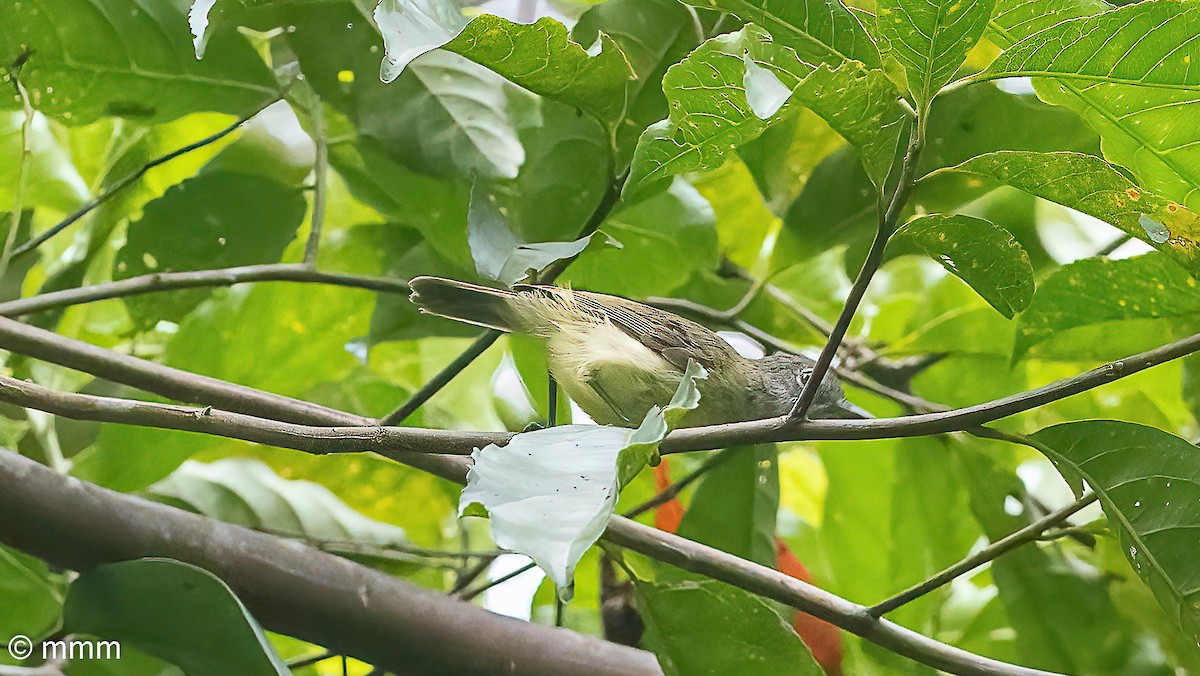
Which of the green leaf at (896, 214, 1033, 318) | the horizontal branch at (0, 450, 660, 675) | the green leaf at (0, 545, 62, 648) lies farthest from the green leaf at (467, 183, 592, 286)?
the green leaf at (0, 545, 62, 648)

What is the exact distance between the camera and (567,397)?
4.17 feet

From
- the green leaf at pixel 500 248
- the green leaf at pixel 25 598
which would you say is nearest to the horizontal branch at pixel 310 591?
the green leaf at pixel 25 598

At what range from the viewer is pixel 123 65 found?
114 cm

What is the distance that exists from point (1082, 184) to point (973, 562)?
39cm

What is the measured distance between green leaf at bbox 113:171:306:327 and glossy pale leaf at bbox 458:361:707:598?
758 mm

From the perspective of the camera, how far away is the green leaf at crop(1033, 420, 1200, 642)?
0.85 metres

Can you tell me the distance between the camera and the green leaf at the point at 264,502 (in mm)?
1301

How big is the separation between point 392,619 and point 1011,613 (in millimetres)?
789

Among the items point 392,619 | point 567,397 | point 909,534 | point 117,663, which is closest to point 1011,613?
point 909,534

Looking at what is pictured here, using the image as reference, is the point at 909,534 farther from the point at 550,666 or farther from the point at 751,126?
the point at 751,126

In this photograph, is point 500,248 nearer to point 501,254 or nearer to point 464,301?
point 501,254

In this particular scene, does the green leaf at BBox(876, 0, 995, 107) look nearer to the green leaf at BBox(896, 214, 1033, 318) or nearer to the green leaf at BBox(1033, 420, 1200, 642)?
the green leaf at BBox(896, 214, 1033, 318)

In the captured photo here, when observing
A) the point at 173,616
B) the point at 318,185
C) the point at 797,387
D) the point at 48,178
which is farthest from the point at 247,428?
the point at 797,387

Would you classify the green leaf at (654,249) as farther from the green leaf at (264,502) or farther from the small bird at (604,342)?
the green leaf at (264,502)
